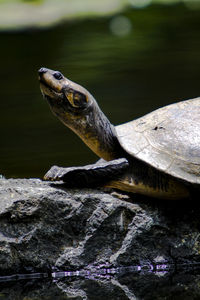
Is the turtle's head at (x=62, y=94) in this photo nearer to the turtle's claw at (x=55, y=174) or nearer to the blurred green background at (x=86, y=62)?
the turtle's claw at (x=55, y=174)

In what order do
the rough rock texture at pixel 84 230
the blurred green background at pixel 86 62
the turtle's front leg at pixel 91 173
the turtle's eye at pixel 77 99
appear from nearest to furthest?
1. the rough rock texture at pixel 84 230
2. the turtle's front leg at pixel 91 173
3. the turtle's eye at pixel 77 99
4. the blurred green background at pixel 86 62

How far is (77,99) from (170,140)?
0.48m

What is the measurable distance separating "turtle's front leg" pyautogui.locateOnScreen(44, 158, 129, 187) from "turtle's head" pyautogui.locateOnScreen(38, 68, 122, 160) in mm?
194

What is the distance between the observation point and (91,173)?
2805 mm

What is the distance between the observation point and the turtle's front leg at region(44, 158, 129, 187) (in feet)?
9.15

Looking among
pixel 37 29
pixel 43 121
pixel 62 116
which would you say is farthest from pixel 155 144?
pixel 37 29

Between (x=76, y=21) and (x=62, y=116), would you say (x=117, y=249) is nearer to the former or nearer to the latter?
(x=62, y=116)

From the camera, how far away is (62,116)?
2.95 metres

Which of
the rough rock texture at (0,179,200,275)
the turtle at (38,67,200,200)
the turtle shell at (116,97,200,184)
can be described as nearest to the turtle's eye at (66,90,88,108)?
the turtle at (38,67,200,200)

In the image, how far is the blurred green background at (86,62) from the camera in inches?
207

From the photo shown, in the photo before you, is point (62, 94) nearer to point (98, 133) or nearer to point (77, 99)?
point (77, 99)

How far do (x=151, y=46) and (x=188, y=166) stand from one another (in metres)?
7.02

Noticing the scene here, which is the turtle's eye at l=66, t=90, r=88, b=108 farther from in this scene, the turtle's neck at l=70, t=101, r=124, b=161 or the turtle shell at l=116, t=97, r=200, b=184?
the turtle shell at l=116, t=97, r=200, b=184

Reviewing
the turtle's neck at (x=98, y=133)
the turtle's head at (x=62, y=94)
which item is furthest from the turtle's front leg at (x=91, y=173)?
the turtle's head at (x=62, y=94)
